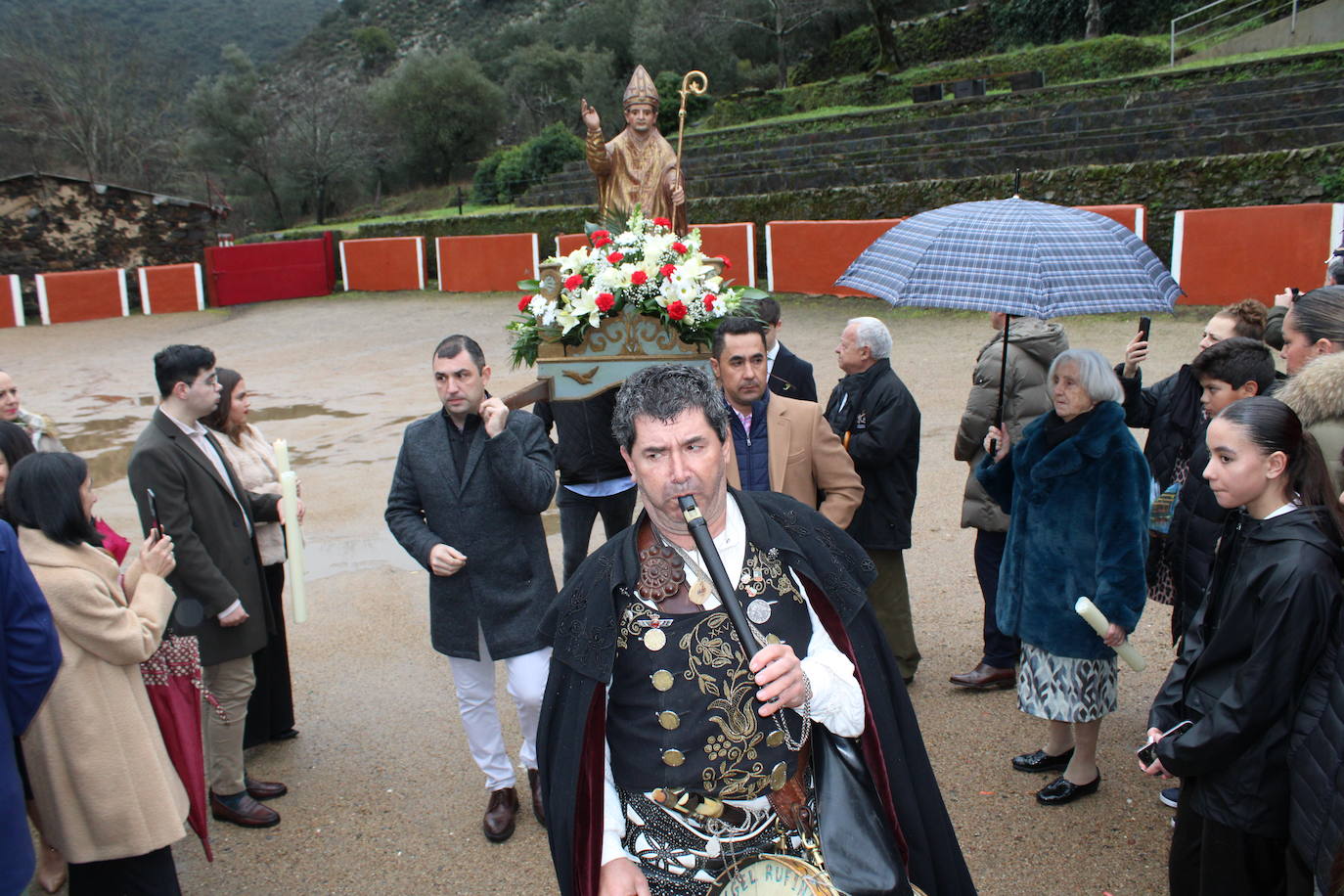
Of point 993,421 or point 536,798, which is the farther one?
point 993,421

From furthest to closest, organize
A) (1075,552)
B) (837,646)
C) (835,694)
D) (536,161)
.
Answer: (536,161) → (1075,552) → (837,646) → (835,694)

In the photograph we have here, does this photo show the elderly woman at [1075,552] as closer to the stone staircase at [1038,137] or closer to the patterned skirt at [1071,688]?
the patterned skirt at [1071,688]

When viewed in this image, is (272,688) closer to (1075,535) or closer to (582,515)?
(582,515)

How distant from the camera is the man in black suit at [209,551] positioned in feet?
13.4

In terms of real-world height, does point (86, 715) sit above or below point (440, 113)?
below

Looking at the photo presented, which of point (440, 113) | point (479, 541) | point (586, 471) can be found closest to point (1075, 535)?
point (479, 541)

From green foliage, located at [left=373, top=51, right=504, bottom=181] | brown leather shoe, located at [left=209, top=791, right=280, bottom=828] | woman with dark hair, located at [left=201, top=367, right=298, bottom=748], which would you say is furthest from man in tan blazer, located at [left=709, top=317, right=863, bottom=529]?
green foliage, located at [left=373, top=51, right=504, bottom=181]

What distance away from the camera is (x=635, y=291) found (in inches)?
172

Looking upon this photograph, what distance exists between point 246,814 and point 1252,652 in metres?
3.82

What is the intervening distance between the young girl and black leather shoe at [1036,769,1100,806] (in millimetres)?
986

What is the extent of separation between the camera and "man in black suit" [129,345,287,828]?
13.4 feet

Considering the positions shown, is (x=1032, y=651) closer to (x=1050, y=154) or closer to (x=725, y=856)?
(x=725, y=856)

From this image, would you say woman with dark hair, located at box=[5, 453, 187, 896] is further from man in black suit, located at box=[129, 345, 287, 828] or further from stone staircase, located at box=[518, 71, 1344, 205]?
stone staircase, located at box=[518, 71, 1344, 205]

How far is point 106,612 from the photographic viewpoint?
121 inches
